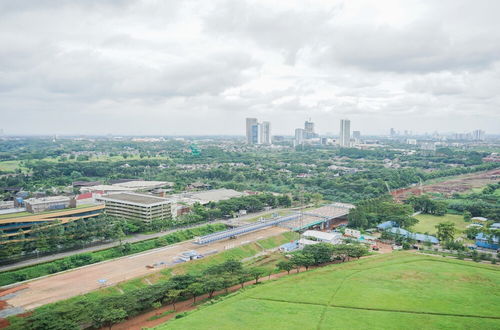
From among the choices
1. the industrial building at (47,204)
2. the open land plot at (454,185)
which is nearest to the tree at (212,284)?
the industrial building at (47,204)

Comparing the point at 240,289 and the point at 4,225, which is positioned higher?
the point at 4,225

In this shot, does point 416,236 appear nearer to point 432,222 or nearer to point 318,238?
point 432,222

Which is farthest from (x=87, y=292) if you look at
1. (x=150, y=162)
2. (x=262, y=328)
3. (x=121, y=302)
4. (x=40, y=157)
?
(x=40, y=157)

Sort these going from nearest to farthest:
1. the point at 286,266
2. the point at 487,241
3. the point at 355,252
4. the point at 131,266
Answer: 1. the point at 286,266
2. the point at 131,266
3. the point at 355,252
4. the point at 487,241

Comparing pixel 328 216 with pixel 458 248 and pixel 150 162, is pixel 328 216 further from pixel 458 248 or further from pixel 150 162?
pixel 150 162

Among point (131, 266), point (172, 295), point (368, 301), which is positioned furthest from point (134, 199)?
point (368, 301)

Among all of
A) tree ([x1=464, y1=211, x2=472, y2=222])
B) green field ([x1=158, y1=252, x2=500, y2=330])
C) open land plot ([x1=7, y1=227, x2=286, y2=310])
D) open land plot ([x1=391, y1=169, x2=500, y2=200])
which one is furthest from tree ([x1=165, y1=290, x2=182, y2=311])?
open land plot ([x1=391, y1=169, x2=500, y2=200])
